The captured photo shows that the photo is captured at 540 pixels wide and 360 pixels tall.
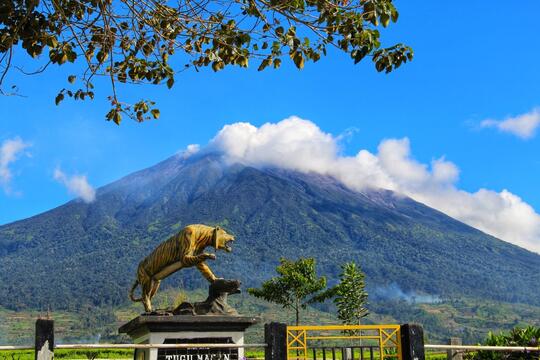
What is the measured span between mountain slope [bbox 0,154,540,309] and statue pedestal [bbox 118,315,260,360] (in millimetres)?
113364

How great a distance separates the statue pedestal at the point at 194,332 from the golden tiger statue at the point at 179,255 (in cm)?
77

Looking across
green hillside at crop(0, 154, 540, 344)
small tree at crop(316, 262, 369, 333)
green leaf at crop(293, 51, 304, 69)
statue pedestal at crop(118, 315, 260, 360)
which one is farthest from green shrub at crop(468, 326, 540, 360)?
green hillside at crop(0, 154, 540, 344)

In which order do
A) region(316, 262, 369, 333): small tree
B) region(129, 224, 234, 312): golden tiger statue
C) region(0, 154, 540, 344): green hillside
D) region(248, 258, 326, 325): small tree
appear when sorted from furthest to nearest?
region(0, 154, 540, 344): green hillside → region(316, 262, 369, 333): small tree → region(248, 258, 326, 325): small tree → region(129, 224, 234, 312): golden tiger statue

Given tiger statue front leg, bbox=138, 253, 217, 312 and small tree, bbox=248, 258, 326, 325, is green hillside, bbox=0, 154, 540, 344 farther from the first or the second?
tiger statue front leg, bbox=138, 253, 217, 312

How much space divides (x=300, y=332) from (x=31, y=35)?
4.81 m

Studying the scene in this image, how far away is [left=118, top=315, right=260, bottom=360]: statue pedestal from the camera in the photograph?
368 inches

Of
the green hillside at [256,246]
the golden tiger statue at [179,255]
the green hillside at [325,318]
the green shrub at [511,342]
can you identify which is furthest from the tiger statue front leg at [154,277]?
the green hillside at [256,246]

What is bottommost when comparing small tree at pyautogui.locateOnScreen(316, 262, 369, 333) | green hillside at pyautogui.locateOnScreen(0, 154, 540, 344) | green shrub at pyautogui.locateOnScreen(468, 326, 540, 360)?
green shrub at pyautogui.locateOnScreen(468, 326, 540, 360)

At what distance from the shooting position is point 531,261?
191 meters

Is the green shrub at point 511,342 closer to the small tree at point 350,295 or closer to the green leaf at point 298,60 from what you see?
the green leaf at point 298,60

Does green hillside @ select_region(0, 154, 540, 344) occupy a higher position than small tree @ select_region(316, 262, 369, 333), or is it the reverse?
green hillside @ select_region(0, 154, 540, 344)

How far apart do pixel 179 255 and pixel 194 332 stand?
126 centimetres

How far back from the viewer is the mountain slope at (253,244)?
453ft

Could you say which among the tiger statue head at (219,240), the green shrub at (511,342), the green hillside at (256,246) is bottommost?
the green shrub at (511,342)
